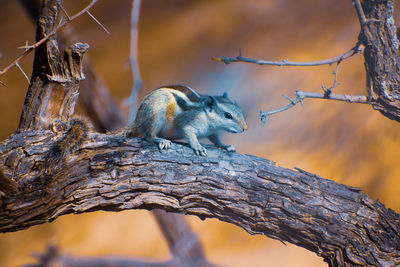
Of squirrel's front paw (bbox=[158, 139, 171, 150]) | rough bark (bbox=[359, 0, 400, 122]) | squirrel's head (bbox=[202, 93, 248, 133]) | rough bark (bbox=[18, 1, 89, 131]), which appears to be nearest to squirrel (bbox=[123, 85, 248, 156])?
squirrel's head (bbox=[202, 93, 248, 133])

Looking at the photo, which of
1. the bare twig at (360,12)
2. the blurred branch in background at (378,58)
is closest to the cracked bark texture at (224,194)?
the blurred branch in background at (378,58)

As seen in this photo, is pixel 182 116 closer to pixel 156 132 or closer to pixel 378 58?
pixel 156 132

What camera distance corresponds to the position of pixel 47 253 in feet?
7.80

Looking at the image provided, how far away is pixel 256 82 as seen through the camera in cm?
244

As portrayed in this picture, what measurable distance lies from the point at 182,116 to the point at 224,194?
61 cm

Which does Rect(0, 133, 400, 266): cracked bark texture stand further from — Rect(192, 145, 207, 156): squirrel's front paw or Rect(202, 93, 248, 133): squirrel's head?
Rect(202, 93, 248, 133): squirrel's head

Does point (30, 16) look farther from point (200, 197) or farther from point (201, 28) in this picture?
point (200, 197)

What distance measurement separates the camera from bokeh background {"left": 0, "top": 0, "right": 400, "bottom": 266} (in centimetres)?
235

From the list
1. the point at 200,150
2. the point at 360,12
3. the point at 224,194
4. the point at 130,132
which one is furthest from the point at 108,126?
the point at 360,12

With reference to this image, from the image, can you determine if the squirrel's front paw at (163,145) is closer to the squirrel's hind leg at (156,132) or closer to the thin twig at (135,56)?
the squirrel's hind leg at (156,132)

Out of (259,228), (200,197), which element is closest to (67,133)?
(200,197)

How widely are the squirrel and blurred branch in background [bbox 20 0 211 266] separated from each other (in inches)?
27.4

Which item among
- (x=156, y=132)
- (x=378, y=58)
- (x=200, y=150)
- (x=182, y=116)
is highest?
(x=378, y=58)

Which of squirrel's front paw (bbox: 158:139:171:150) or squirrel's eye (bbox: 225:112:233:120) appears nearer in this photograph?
squirrel's front paw (bbox: 158:139:171:150)
